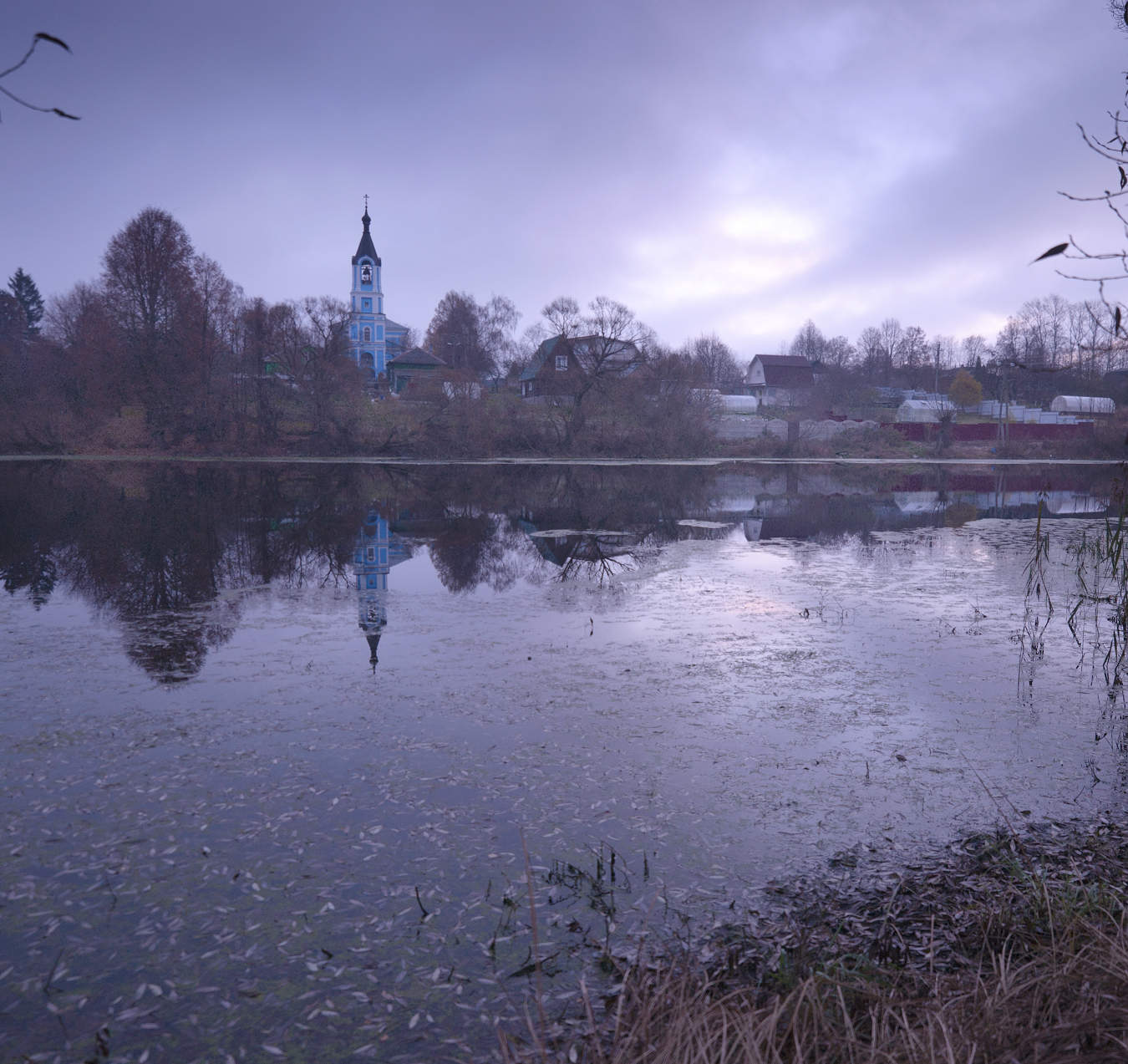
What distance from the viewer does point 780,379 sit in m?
101

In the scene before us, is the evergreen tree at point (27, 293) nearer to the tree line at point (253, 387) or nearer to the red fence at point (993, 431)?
the tree line at point (253, 387)

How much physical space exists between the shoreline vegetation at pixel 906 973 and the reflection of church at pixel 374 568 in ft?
21.3

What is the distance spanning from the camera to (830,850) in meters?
6.20

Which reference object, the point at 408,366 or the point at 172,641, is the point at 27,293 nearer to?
the point at 408,366

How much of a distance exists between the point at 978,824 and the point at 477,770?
13.4ft

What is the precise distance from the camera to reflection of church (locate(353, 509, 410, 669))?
1245 centimetres

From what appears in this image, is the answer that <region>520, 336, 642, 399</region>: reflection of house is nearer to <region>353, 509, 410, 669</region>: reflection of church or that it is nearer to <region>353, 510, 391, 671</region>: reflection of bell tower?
<region>353, 509, 410, 669</region>: reflection of church

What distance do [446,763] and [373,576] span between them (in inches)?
366

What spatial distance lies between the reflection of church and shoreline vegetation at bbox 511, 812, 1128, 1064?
6496 millimetres

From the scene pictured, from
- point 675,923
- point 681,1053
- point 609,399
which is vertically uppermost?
point 609,399

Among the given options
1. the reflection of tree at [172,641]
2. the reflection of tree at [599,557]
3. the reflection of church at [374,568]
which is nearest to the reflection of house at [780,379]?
the reflection of tree at [599,557]

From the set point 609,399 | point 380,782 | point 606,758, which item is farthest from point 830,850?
point 609,399

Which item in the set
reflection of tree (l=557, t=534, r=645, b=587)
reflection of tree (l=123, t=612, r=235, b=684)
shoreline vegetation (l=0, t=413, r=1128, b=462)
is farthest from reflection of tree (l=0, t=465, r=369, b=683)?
shoreline vegetation (l=0, t=413, r=1128, b=462)

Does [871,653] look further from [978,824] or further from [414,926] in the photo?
[414,926]
